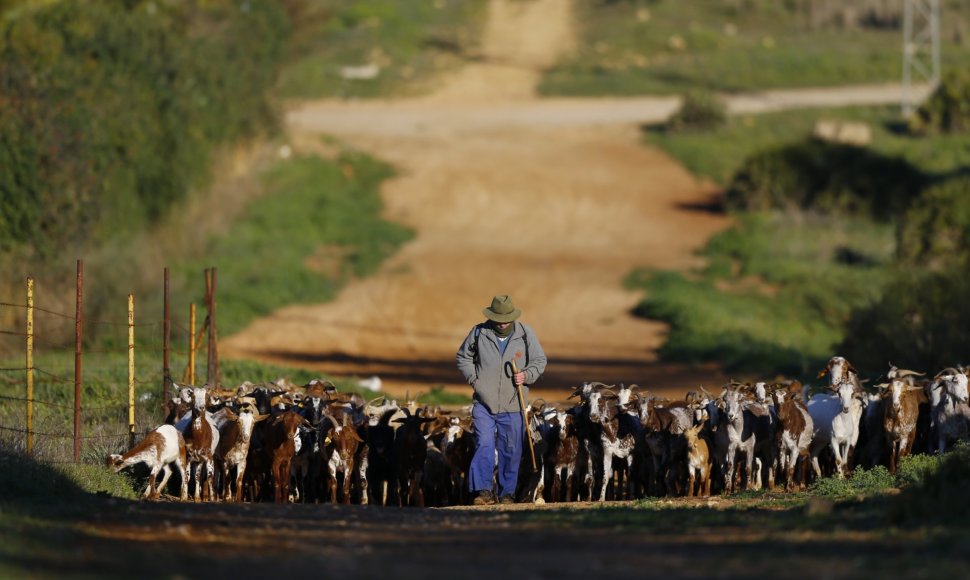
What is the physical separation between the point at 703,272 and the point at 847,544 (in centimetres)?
2343

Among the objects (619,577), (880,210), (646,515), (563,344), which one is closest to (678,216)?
(880,210)

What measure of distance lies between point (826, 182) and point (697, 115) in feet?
31.8

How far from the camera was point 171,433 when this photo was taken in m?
14.5

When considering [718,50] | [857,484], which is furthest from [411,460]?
[718,50]

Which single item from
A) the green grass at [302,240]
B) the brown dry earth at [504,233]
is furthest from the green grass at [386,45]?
the green grass at [302,240]

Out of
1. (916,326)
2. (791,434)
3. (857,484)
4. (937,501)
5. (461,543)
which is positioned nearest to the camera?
(461,543)

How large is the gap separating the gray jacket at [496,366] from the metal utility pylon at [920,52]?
3281cm

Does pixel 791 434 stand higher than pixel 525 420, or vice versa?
pixel 525 420

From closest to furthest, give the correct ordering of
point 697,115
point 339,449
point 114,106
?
point 339,449 → point 114,106 → point 697,115

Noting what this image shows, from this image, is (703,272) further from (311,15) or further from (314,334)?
(311,15)

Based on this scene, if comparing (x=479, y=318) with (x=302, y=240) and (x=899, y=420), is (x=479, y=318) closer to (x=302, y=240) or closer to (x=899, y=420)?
(x=302, y=240)

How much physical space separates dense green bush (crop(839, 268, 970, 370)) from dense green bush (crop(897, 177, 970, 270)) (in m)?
5.92

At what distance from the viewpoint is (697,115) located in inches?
1841

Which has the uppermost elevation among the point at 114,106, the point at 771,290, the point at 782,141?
the point at 782,141
